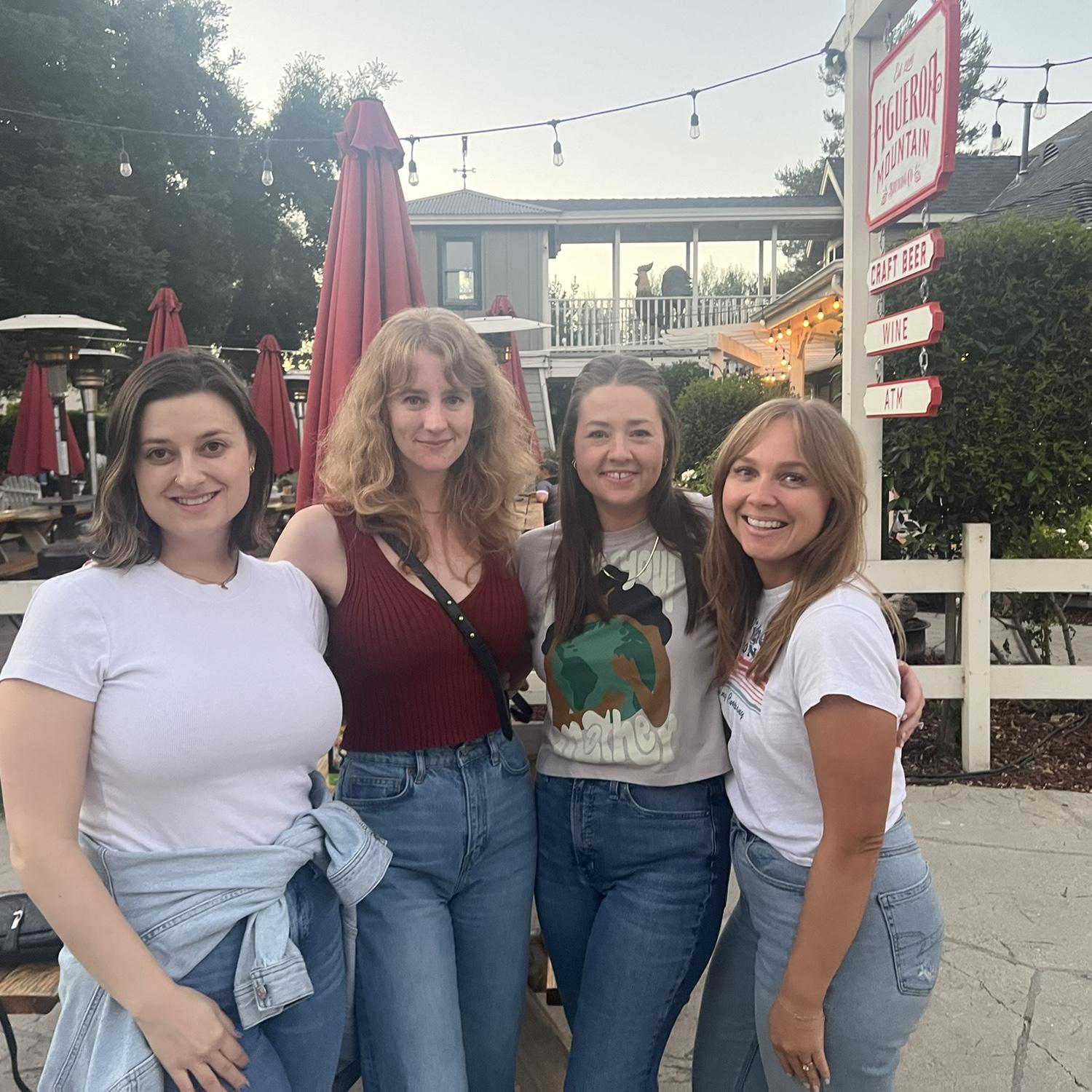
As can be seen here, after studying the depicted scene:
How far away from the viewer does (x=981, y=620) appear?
14.4 ft

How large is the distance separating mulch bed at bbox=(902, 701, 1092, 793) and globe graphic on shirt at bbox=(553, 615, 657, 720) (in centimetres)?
332

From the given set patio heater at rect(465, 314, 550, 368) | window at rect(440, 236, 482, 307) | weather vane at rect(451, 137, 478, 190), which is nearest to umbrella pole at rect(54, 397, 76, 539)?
patio heater at rect(465, 314, 550, 368)

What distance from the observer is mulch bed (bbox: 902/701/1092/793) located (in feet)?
14.7

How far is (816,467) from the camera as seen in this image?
1623 millimetres

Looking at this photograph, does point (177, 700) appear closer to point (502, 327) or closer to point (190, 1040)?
point (190, 1040)

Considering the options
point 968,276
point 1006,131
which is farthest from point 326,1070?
point 1006,131

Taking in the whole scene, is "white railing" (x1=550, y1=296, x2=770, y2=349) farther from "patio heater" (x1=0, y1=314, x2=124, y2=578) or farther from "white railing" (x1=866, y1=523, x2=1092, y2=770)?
"white railing" (x1=866, y1=523, x2=1092, y2=770)

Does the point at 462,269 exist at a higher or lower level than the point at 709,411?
higher

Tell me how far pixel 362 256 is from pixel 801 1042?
2763mm

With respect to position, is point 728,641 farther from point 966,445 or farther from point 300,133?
point 300,133

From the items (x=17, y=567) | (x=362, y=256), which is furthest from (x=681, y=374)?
(x=362, y=256)

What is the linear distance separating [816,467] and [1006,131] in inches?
1565

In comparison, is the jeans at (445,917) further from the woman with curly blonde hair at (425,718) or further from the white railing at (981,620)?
the white railing at (981,620)

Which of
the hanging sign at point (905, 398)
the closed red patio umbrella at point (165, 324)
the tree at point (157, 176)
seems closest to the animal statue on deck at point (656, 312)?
the tree at point (157, 176)
